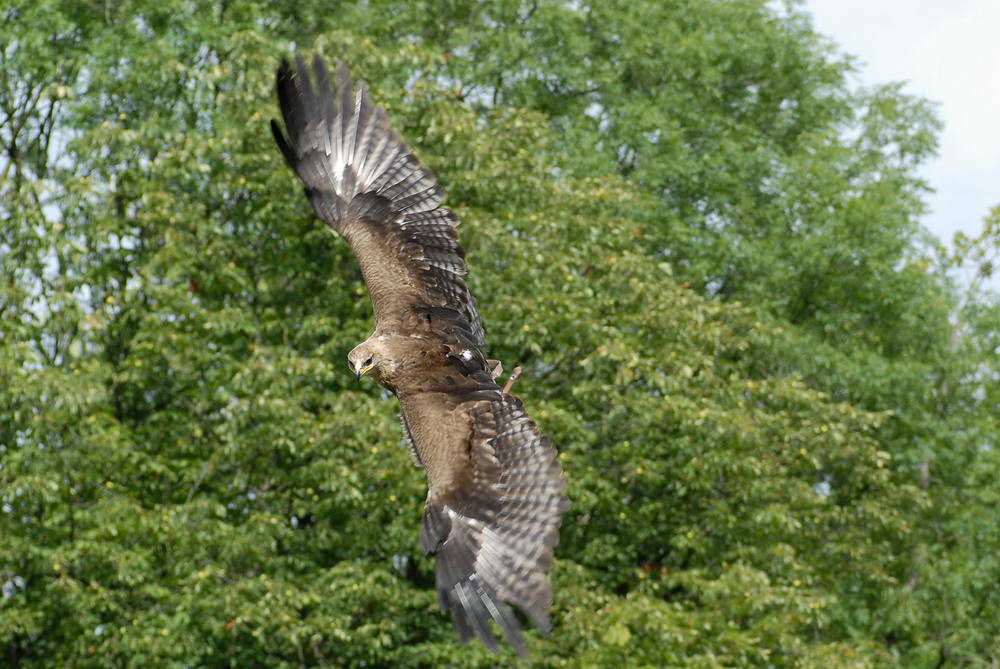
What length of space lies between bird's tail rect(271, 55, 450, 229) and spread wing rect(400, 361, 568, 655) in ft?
5.01

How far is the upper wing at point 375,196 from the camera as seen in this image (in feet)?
33.6

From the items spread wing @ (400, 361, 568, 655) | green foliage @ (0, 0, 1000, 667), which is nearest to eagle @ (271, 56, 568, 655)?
spread wing @ (400, 361, 568, 655)

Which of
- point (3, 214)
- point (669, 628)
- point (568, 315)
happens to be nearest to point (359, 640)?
point (669, 628)

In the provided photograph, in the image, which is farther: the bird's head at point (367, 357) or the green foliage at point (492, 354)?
the green foliage at point (492, 354)

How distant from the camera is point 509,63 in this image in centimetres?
2344

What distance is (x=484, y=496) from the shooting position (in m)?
9.45

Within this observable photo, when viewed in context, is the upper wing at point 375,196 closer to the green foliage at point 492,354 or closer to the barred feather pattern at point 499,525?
the barred feather pattern at point 499,525

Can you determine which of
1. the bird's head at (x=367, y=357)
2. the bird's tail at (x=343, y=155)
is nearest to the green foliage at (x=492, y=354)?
the bird's tail at (x=343, y=155)

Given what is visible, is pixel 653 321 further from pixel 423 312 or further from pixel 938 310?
pixel 423 312

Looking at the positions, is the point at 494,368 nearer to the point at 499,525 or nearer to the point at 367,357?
the point at 367,357

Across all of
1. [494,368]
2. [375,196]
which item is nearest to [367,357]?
[494,368]

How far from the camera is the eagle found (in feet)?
30.1

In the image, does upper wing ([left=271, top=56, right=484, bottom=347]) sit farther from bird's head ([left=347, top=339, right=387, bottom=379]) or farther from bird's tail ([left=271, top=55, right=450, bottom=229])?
bird's head ([left=347, top=339, right=387, bottom=379])

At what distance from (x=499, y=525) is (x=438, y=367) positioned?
1050 millimetres
